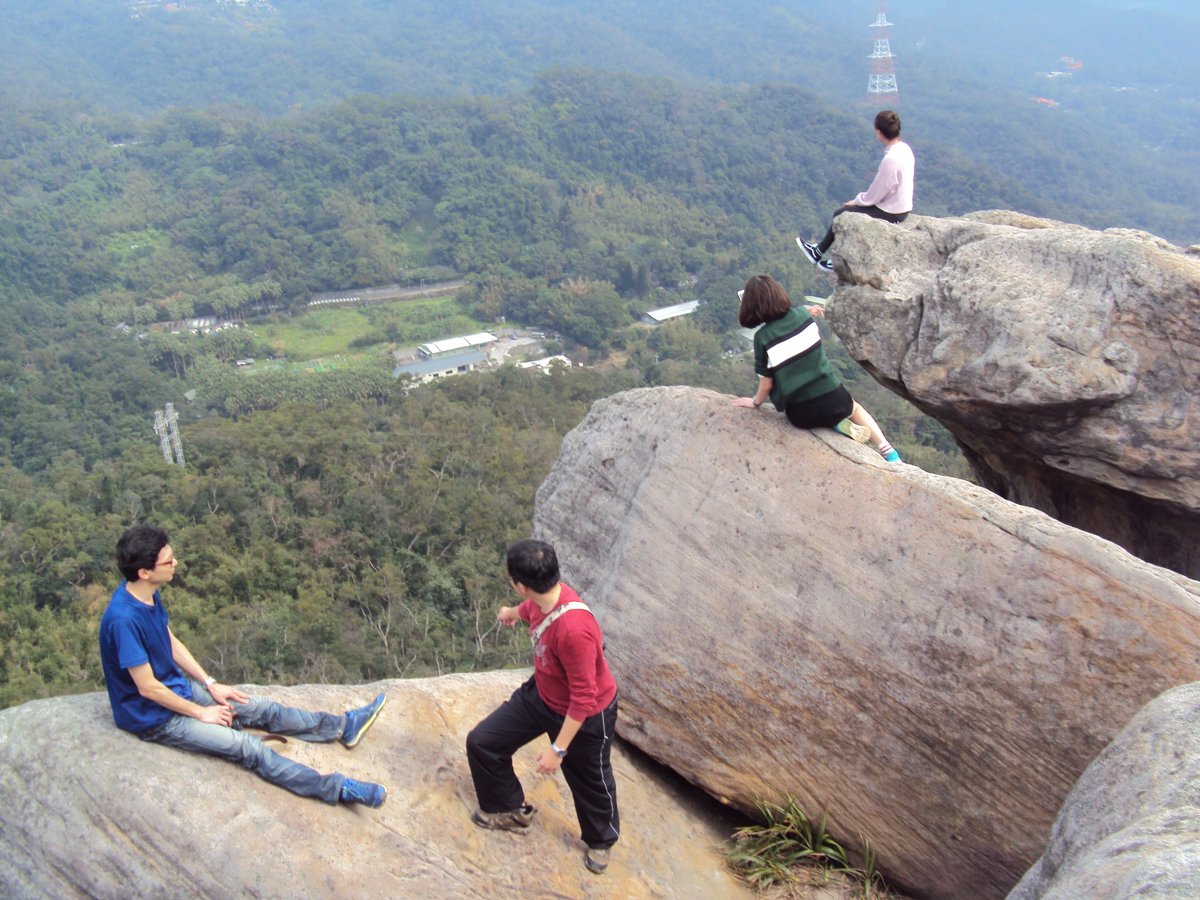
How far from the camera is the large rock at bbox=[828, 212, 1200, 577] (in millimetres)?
6148

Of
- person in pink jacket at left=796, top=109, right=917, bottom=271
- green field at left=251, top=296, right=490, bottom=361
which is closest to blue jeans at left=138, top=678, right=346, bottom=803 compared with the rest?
person in pink jacket at left=796, top=109, right=917, bottom=271

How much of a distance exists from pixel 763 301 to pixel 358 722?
3.22 m

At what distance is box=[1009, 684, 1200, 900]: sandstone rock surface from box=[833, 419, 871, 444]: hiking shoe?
2351mm

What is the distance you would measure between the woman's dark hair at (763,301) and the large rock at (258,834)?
115 inches

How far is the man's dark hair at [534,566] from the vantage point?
4.29 metres

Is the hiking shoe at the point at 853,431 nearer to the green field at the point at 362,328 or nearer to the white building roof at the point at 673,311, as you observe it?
the green field at the point at 362,328

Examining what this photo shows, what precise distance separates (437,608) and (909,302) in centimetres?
1528

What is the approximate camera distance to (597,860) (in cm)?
498

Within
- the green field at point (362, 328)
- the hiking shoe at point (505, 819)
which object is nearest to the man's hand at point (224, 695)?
the hiking shoe at point (505, 819)

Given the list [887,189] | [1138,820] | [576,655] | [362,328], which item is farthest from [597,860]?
[362,328]

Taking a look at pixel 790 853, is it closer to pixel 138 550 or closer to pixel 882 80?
pixel 138 550

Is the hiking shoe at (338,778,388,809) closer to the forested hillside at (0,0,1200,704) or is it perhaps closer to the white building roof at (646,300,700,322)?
the forested hillside at (0,0,1200,704)

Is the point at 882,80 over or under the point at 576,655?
under

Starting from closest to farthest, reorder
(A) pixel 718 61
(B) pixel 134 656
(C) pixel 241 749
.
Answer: (B) pixel 134 656 < (C) pixel 241 749 < (A) pixel 718 61
